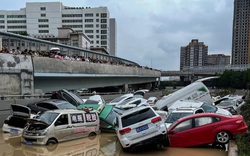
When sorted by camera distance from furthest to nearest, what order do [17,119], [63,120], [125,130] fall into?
[17,119] < [63,120] < [125,130]

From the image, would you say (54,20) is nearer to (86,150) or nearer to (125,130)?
(86,150)

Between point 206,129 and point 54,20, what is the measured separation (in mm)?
119655

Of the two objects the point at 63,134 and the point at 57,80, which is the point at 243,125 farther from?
the point at 57,80

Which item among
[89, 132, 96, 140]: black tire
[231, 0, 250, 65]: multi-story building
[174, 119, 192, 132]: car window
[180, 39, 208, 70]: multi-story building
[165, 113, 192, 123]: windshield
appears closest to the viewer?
[174, 119, 192, 132]: car window

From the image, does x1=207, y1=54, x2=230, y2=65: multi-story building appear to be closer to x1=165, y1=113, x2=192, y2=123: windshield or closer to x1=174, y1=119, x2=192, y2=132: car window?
x1=165, y1=113, x2=192, y2=123: windshield

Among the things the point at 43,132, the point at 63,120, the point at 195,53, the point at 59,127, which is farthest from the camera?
the point at 195,53

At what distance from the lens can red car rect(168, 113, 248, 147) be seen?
9.88 meters

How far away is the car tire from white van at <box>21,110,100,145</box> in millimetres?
6180

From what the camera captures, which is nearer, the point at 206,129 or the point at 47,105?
the point at 206,129

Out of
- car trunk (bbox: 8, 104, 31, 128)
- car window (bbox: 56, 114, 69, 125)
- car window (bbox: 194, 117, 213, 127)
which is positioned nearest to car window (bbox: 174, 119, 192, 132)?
car window (bbox: 194, 117, 213, 127)

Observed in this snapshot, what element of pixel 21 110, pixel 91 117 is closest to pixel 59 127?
pixel 91 117

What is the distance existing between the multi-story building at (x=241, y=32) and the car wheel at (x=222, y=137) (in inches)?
4614

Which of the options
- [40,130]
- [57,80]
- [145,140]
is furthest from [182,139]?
[57,80]

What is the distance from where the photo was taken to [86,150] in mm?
10312
